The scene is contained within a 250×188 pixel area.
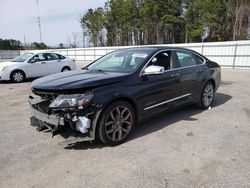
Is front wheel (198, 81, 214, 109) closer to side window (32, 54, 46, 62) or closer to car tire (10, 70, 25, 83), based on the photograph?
side window (32, 54, 46, 62)

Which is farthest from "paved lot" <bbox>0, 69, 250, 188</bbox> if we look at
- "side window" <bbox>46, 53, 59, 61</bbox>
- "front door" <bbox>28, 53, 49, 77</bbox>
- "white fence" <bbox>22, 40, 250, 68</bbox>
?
"white fence" <bbox>22, 40, 250, 68</bbox>

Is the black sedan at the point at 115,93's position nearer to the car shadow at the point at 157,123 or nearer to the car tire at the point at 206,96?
the car shadow at the point at 157,123

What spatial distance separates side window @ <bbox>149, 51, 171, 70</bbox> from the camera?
506 centimetres

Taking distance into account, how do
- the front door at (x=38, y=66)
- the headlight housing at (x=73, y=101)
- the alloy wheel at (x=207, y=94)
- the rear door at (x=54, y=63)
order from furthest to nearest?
the rear door at (x=54, y=63) → the front door at (x=38, y=66) → the alloy wheel at (x=207, y=94) → the headlight housing at (x=73, y=101)

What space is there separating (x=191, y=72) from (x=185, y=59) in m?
0.32

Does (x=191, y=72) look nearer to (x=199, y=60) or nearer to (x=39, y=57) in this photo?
(x=199, y=60)

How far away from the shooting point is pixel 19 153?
13.4ft

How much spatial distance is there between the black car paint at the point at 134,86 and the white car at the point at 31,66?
8.31 m

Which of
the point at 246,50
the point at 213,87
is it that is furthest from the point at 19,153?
the point at 246,50

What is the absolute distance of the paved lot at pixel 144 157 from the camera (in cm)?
326

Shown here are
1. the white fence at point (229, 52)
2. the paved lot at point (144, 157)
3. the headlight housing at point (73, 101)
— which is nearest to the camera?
the paved lot at point (144, 157)

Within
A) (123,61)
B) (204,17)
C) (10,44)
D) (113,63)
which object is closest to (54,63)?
(113,63)

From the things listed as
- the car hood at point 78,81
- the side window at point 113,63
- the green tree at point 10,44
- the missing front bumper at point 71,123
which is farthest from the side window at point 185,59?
the green tree at point 10,44

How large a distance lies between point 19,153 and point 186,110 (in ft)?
12.8
